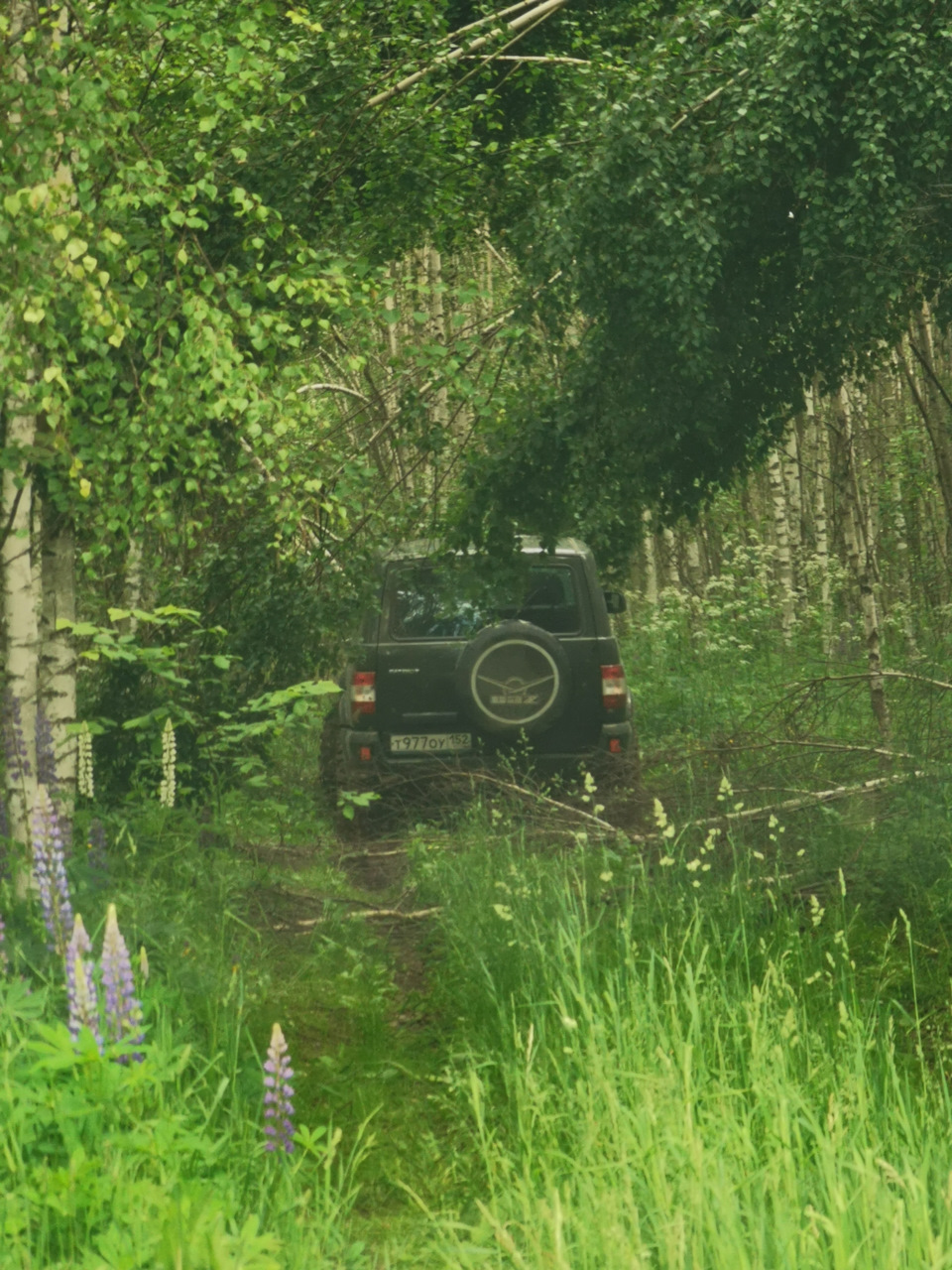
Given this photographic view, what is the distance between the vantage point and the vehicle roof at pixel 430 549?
362 inches

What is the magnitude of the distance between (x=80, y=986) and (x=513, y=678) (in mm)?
6005

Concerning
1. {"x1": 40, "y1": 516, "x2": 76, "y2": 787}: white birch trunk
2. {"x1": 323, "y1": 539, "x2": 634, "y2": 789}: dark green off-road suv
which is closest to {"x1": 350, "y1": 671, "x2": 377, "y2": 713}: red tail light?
{"x1": 323, "y1": 539, "x2": 634, "y2": 789}: dark green off-road suv

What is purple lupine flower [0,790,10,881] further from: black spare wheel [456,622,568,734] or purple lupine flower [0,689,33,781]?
black spare wheel [456,622,568,734]

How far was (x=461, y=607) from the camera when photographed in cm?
963

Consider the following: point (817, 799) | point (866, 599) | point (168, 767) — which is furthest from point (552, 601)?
point (168, 767)

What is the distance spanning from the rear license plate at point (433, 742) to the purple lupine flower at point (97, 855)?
345 centimetres

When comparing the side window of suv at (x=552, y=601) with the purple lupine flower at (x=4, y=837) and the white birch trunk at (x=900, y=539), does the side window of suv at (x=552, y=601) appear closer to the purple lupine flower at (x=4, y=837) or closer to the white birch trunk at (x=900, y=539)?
the purple lupine flower at (x=4, y=837)

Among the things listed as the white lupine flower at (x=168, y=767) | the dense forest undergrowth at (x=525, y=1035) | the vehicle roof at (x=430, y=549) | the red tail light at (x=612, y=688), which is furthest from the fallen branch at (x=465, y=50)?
the white lupine flower at (x=168, y=767)

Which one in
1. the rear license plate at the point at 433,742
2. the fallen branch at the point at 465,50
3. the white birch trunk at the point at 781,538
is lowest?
the rear license plate at the point at 433,742

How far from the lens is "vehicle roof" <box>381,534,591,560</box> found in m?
9.20

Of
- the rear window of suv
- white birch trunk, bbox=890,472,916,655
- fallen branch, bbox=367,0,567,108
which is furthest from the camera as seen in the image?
white birch trunk, bbox=890,472,916,655

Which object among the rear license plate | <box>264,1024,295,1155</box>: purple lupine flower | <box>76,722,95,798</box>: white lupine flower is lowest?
<box>264,1024,295,1155</box>: purple lupine flower

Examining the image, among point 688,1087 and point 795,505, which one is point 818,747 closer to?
point 688,1087

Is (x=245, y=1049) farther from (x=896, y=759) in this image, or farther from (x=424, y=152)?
(x=424, y=152)
